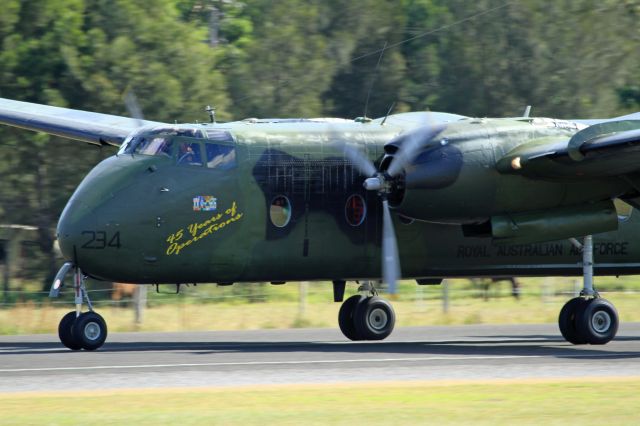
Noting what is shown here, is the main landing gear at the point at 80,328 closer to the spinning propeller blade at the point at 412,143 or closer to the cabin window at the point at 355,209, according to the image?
the cabin window at the point at 355,209

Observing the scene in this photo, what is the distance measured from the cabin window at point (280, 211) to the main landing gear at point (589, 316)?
5.52m

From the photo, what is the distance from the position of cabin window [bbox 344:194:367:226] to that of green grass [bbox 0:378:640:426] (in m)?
6.20

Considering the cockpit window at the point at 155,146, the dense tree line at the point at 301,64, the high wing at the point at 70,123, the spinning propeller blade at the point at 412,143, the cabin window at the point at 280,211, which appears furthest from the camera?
the dense tree line at the point at 301,64

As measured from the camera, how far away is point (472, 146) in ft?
65.8

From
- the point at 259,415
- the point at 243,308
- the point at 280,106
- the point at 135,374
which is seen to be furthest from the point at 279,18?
the point at 259,415

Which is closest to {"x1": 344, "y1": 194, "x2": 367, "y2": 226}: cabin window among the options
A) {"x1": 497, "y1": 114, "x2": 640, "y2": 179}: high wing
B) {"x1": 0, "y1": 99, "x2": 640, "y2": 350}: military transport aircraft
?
{"x1": 0, "y1": 99, "x2": 640, "y2": 350}: military transport aircraft

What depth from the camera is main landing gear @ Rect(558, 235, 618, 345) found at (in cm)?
2175

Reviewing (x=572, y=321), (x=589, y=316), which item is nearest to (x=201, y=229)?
(x=572, y=321)

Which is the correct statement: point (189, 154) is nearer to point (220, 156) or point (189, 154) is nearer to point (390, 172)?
point (220, 156)

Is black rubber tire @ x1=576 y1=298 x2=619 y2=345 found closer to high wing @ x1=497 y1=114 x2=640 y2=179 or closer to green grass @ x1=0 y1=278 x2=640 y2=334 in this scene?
high wing @ x1=497 y1=114 x2=640 y2=179

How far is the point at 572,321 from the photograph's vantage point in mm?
21953

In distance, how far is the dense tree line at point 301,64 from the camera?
42.9 m

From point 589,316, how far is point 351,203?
15.8 feet

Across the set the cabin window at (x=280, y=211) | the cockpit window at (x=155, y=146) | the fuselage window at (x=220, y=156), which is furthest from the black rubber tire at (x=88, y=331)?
the cabin window at (x=280, y=211)
